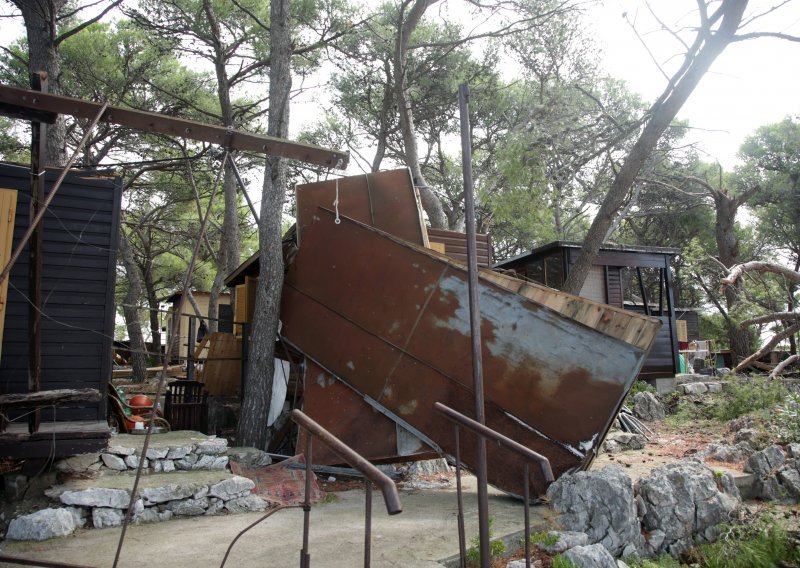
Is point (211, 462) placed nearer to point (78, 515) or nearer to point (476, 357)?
point (78, 515)

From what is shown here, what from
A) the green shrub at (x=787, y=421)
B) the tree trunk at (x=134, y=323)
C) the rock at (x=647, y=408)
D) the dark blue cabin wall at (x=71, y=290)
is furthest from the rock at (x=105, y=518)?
the tree trunk at (x=134, y=323)

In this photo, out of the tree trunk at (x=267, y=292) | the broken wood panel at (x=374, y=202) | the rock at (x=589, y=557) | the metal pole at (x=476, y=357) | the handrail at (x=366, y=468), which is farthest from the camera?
the tree trunk at (x=267, y=292)

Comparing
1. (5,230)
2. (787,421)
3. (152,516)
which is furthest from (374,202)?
(787,421)

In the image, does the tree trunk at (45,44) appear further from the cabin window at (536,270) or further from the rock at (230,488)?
the cabin window at (536,270)

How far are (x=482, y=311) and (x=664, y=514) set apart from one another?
8.22 feet

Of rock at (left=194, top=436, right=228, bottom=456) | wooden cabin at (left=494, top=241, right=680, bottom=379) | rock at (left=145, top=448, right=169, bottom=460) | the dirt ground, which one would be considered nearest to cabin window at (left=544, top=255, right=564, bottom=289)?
wooden cabin at (left=494, top=241, right=680, bottom=379)

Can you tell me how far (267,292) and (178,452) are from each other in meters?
2.68

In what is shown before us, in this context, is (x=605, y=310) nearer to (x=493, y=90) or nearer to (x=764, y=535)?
(x=764, y=535)

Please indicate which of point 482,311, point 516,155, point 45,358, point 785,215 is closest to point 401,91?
point 516,155

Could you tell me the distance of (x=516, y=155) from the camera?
400 inches

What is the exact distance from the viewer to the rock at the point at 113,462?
595 centimetres

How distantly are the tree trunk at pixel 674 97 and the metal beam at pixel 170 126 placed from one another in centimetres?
469

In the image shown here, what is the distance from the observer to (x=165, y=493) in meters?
5.38

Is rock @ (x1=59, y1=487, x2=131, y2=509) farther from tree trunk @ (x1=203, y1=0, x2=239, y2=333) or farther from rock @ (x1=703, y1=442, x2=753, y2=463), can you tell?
rock @ (x1=703, y1=442, x2=753, y2=463)
